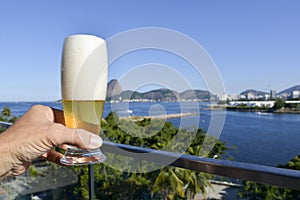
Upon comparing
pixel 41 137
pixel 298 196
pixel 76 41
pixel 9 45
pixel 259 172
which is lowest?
pixel 298 196

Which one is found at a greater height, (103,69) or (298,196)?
(103,69)

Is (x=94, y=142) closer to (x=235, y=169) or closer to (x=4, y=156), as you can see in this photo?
(x=4, y=156)

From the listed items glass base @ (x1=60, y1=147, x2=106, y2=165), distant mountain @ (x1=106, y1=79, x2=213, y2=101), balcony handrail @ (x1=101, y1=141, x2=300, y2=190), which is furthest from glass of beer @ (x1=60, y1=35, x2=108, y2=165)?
balcony handrail @ (x1=101, y1=141, x2=300, y2=190)

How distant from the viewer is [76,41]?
764mm

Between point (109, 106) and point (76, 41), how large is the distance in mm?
276

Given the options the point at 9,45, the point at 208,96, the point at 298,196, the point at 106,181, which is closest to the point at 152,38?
the point at 208,96

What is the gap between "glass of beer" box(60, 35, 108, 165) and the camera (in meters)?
0.75

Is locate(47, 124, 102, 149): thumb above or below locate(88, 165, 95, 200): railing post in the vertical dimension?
above

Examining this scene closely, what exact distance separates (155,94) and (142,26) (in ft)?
1.21

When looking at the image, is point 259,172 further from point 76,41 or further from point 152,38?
point 76,41

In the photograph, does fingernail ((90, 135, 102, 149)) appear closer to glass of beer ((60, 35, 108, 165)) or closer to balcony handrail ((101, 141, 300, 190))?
glass of beer ((60, 35, 108, 165))

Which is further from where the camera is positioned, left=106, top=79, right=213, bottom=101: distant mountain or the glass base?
left=106, top=79, right=213, bottom=101: distant mountain

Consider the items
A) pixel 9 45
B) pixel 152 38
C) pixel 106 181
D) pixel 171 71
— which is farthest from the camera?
pixel 9 45

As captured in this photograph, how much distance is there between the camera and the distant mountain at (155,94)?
94cm
